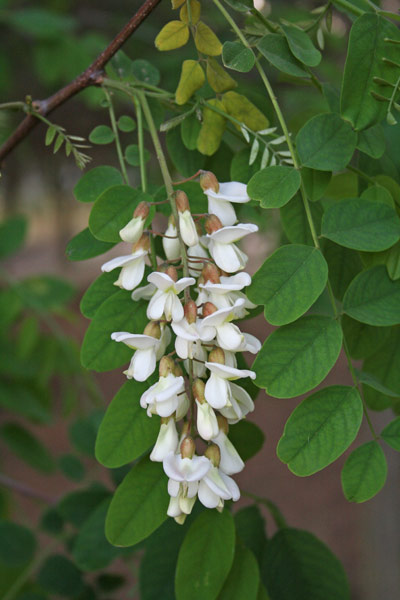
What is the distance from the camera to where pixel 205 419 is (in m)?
0.58

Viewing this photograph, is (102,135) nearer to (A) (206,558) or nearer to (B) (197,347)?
(B) (197,347)

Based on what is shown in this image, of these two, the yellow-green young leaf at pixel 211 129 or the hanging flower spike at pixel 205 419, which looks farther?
the yellow-green young leaf at pixel 211 129

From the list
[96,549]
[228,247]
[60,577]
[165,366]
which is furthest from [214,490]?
A: [60,577]

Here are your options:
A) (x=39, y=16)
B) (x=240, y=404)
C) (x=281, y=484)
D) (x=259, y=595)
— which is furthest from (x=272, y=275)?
(x=281, y=484)

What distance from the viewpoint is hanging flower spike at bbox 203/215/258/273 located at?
59 cm

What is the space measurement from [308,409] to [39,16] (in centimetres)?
182

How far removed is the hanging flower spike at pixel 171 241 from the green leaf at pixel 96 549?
568mm

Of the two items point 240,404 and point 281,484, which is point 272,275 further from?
point 281,484

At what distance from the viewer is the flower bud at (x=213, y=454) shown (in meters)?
0.60

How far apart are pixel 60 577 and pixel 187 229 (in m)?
0.94

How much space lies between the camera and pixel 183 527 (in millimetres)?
879

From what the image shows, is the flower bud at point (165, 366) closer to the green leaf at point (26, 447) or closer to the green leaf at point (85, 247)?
the green leaf at point (85, 247)

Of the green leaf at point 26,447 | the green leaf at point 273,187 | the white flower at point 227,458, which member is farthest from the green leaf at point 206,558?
the green leaf at point 26,447

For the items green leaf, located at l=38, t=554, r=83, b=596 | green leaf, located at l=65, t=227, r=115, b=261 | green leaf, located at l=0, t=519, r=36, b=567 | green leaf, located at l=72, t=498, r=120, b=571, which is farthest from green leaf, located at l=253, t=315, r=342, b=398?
green leaf, located at l=0, t=519, r=36, b=567
